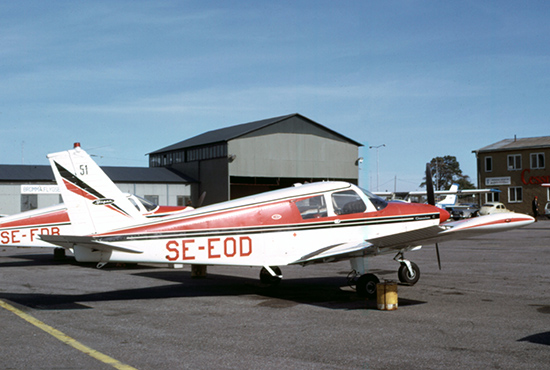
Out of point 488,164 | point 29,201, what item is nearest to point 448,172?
point 488,164

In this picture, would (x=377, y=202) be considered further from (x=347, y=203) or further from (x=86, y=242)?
(x=86, y=242)

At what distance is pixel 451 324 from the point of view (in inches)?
314

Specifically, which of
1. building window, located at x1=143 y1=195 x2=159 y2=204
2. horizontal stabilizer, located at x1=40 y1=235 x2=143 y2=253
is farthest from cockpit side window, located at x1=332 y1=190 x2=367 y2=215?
building window, located at x1=143 y1=195 x2=159 y2=204

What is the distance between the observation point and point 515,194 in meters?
58.7

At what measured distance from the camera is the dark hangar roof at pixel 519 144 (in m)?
58.1

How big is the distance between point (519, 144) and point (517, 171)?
361 cm

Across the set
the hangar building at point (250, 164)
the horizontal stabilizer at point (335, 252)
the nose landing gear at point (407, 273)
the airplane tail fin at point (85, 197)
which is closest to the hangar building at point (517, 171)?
the hangar building at point (250, 164)

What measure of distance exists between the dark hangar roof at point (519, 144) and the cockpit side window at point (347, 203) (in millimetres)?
53401

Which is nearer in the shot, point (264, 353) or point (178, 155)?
point (264, 353)

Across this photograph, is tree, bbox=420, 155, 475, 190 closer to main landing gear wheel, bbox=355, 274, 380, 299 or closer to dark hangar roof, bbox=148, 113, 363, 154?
dark hangar roof, bbox=148, 113, 363, 154

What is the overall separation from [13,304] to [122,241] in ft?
8.05

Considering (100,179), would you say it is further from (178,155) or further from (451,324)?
(178,155)

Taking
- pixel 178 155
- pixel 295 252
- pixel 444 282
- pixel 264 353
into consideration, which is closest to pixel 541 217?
pixel 178 155

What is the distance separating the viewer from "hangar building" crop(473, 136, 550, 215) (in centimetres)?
5709
